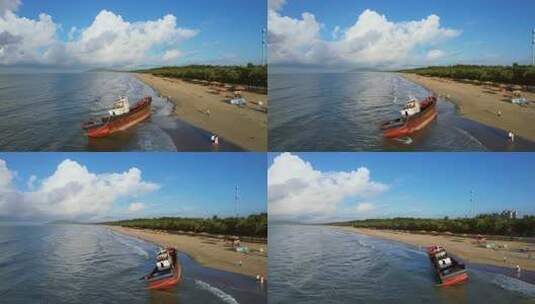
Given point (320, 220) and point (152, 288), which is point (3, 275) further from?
point (320, 220)

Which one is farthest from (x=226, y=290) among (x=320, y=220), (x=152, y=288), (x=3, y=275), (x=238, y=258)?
(x=3, y=275)

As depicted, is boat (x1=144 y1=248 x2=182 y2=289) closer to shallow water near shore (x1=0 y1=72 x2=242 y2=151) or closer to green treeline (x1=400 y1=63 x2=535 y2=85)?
shallow water near shore (x1=0 y1=72 x2=242 y2=151)

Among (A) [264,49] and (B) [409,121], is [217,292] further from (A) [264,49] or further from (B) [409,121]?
(B) [409,121]

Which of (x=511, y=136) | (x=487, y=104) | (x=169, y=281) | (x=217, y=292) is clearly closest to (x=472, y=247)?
(x=511, y=136)

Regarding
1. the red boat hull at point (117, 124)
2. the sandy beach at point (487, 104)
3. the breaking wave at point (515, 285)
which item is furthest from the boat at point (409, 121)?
the red boat hull at point (117, 124)

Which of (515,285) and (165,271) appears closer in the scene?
(165,271)

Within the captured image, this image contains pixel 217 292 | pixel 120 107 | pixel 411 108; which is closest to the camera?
pixel 217 292

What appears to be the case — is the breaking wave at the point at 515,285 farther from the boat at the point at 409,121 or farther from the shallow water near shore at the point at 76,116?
the shallow water near shore at the point at 76,116
